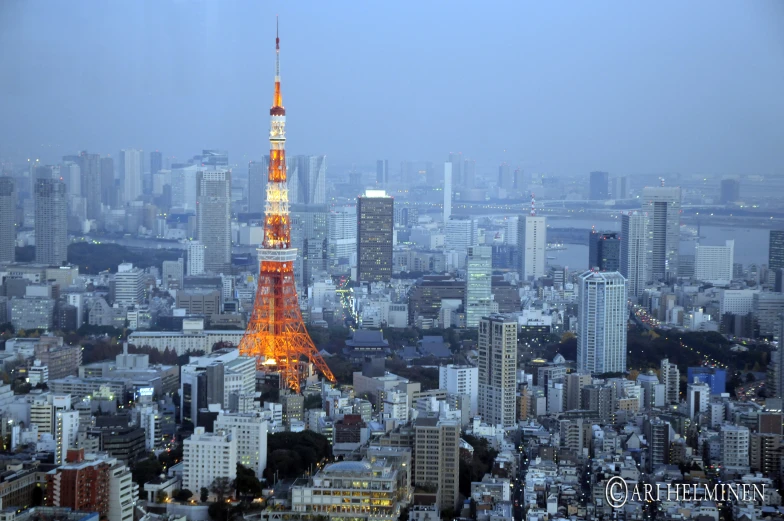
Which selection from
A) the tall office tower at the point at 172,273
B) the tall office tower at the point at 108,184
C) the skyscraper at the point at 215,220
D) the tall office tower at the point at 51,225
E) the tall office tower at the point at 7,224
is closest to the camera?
the tall office tower at the point at 108,184

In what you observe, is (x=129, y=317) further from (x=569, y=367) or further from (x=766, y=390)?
(x=766, y=390)

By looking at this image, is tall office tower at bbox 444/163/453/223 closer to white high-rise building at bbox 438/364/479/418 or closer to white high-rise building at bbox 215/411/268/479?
white high-rise building at bbox 438/364/479/418

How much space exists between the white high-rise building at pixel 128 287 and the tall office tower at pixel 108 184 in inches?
44.2

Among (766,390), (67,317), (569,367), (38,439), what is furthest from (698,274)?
(38,439)

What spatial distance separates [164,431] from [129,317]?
5757 mm

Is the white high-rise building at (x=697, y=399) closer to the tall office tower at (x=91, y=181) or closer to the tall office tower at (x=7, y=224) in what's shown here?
the tall office tower at (x=91, y=181)

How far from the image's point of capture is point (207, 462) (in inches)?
320

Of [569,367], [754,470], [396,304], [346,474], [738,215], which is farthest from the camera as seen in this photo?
[396,304]

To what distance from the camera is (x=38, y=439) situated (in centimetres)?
919

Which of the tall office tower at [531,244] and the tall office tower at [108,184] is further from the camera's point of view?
the tall office tower at [531,244]

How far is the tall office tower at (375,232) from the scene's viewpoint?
20.1 m

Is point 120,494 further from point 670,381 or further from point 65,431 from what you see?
point 670,381

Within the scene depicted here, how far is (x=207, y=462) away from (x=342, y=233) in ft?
41.5

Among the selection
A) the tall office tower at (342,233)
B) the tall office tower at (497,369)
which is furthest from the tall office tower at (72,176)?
the tall office tower at (497,369)
